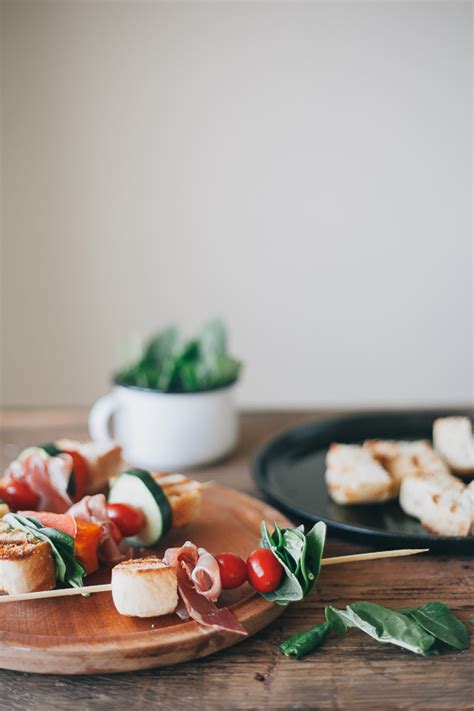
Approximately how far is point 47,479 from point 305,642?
0.80 metres

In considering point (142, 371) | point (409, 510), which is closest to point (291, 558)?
point (409, 510)

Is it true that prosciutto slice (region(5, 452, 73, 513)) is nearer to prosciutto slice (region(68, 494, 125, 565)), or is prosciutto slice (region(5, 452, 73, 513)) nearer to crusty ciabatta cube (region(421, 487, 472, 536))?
prosciutto slice (region(68, 494, 125, 565))

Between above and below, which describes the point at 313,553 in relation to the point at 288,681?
above

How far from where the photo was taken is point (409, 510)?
1.90 m

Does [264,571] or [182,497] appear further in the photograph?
[182,497]

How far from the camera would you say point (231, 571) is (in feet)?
4.71

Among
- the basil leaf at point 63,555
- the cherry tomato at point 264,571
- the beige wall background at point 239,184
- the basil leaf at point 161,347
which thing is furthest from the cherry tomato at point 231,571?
the beige wall background at point 239,184

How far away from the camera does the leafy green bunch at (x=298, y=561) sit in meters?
1.41

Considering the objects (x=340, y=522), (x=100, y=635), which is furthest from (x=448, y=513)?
(x=100, y=635)

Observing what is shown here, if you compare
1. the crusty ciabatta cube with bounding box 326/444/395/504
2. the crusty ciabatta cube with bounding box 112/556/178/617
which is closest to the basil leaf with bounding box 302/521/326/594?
the crusty ciabatta cube with bounding box 112/556/178/617

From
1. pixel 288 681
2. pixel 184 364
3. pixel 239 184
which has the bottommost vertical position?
pixel 288 681

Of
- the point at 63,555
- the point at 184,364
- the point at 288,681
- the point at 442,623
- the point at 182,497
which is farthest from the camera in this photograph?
the point at 184,364

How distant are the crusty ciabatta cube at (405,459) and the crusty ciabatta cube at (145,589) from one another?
0.85 metres

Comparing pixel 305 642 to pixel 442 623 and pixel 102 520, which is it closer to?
pixel 442 623
